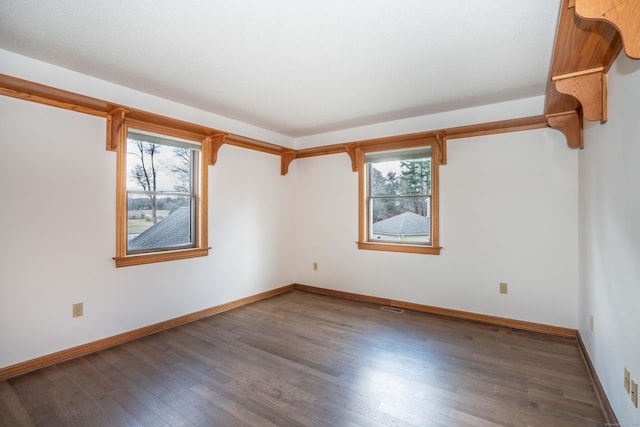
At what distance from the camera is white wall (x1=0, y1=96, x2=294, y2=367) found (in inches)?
94.6

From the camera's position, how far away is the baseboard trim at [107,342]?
2420 millimetres

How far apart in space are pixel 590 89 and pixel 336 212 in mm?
3130

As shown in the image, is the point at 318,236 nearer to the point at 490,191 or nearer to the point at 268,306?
the point at 268,306

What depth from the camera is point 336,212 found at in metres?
4.66

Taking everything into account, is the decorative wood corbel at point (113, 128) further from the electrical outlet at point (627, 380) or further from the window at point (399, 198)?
the electrical outlet at point (627, 380)

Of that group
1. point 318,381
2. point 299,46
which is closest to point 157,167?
point 299,46

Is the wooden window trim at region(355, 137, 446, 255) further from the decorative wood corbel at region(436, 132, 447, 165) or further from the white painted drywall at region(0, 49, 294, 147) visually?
the white painted drywall at region(0, 49, 294, 147)

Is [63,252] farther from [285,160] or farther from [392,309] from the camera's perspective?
[392,309]

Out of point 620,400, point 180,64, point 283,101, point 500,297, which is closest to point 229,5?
point 180,64

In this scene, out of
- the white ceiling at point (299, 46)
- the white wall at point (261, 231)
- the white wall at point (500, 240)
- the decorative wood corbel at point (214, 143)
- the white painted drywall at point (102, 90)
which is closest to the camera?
the white ceiling at point (299, 46)

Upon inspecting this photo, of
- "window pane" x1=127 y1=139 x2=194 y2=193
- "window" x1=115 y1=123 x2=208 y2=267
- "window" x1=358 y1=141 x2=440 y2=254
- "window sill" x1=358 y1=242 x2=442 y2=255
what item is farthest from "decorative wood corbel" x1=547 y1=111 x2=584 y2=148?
"window pane" x1=127 y1=139 x2=194 y2=193

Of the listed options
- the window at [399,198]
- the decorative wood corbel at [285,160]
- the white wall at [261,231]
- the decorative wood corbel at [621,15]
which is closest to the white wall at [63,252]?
the white wall at [261,231]

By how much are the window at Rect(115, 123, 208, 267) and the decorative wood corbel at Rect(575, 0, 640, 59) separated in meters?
3.38

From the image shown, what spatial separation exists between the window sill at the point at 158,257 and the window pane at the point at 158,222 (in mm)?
107
